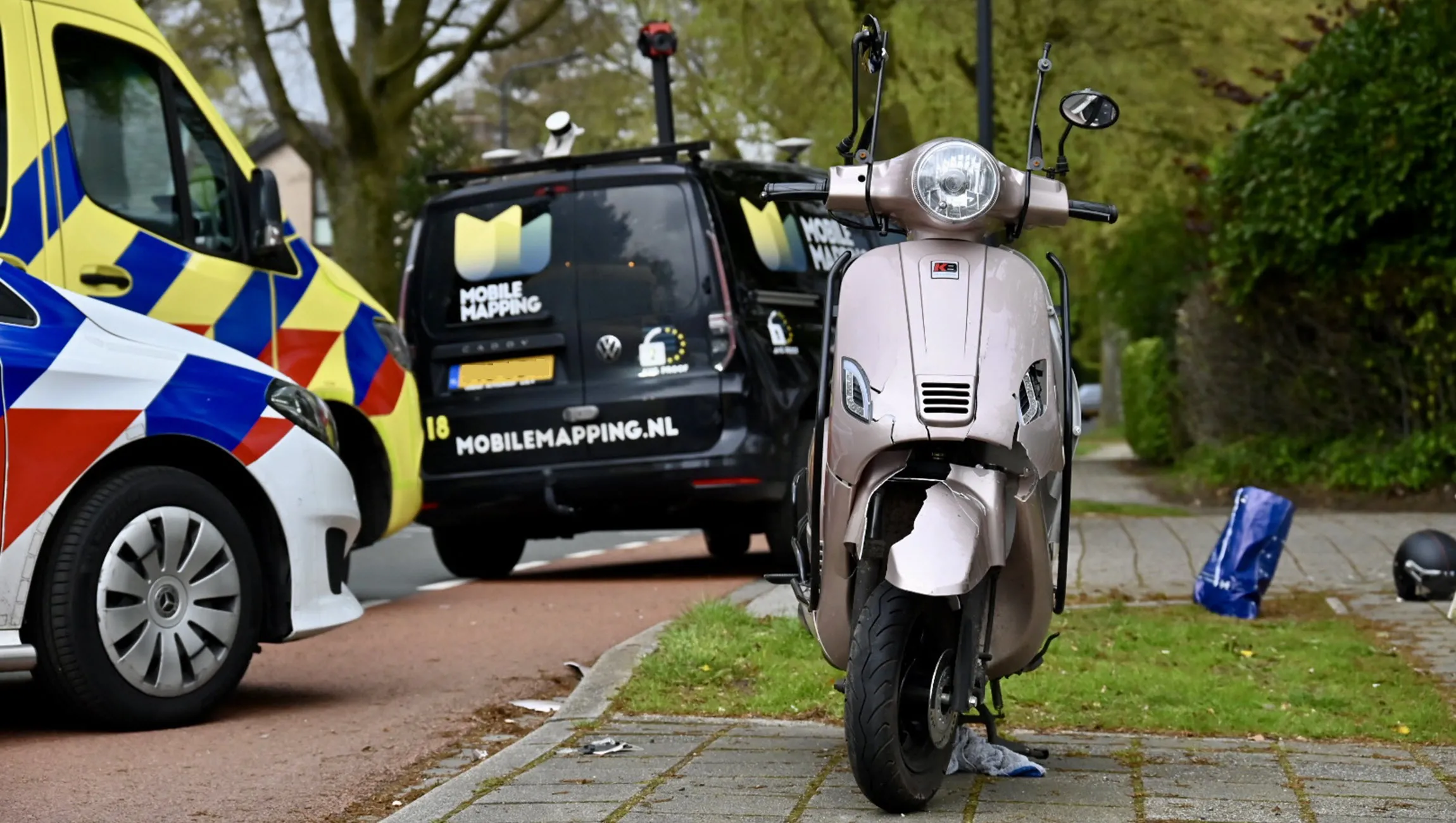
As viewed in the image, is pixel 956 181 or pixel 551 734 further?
pixel 551 734

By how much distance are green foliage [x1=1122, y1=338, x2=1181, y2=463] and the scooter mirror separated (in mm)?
19303

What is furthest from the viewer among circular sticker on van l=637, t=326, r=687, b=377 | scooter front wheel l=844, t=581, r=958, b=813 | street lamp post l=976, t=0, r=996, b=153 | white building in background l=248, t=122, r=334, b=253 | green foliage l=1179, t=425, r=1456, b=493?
white building in background l=248, t=122, r=334, b=253

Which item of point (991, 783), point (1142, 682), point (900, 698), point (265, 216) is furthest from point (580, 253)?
point (900, 698)

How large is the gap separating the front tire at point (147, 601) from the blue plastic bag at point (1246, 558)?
13.8 feet

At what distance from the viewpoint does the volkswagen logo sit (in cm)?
1038

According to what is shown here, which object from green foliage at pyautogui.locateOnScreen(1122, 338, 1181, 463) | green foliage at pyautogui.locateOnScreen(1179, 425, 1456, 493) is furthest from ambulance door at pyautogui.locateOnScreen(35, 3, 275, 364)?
green foliage at pyautogui.locateOnScreen(1122, 338, 1181, 463)

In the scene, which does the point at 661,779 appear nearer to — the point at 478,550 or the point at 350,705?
the point at 350,705

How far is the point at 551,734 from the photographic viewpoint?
573cm

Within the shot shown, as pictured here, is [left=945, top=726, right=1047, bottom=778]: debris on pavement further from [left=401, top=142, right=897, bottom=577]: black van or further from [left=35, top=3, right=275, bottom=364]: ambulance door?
[left=401, top=142, right=897, bottom=577]: black van

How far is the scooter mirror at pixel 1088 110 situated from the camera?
17.2 feet

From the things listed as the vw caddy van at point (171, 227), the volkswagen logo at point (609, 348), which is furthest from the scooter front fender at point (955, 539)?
the volkswagen logo at point (609, 348)

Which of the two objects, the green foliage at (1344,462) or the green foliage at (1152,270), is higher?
the green foliage at (1152,270)

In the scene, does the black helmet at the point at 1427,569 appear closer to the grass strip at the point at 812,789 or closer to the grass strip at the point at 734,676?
the grass strip at the point at 734,676

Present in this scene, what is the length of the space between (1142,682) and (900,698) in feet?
6.86
